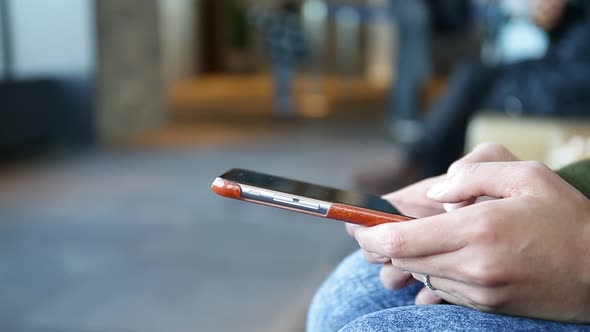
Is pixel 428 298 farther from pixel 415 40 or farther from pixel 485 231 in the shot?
pixel 415 40


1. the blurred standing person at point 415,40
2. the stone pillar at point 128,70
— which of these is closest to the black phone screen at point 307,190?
the blurred standing person at point 415,40

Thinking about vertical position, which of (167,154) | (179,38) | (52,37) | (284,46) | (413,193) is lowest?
(167,154)

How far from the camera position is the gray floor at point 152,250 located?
5.37 ft

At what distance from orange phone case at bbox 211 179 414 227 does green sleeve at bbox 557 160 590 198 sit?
13 centimetres

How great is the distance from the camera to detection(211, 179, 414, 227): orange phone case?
0.41 meters

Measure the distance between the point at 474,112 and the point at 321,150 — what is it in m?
1.71

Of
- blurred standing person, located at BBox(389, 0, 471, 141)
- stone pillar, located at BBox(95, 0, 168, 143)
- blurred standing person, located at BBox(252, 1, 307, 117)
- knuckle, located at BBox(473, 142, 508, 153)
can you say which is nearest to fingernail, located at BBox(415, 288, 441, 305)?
knuckle, located at BBox(473, 142, 508, 153)

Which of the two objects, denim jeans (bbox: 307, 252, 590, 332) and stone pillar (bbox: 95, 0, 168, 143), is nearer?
denim jeans (bbox: 307, 252, 590, 332)

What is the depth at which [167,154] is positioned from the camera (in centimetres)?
367

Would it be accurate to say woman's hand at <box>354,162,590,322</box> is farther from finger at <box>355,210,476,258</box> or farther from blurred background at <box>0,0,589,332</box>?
blurred background at <box>0,0,589,332</box>

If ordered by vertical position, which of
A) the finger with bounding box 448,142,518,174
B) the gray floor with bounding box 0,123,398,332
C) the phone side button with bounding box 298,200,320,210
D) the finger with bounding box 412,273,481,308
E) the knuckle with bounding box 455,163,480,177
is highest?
the knuckle with bounding box 455,163,480,177

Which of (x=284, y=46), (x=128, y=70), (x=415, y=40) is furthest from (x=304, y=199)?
(x=284, y=46)

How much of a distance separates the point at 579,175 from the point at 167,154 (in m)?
3.33

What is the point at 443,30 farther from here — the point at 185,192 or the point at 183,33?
the point at 183,33
